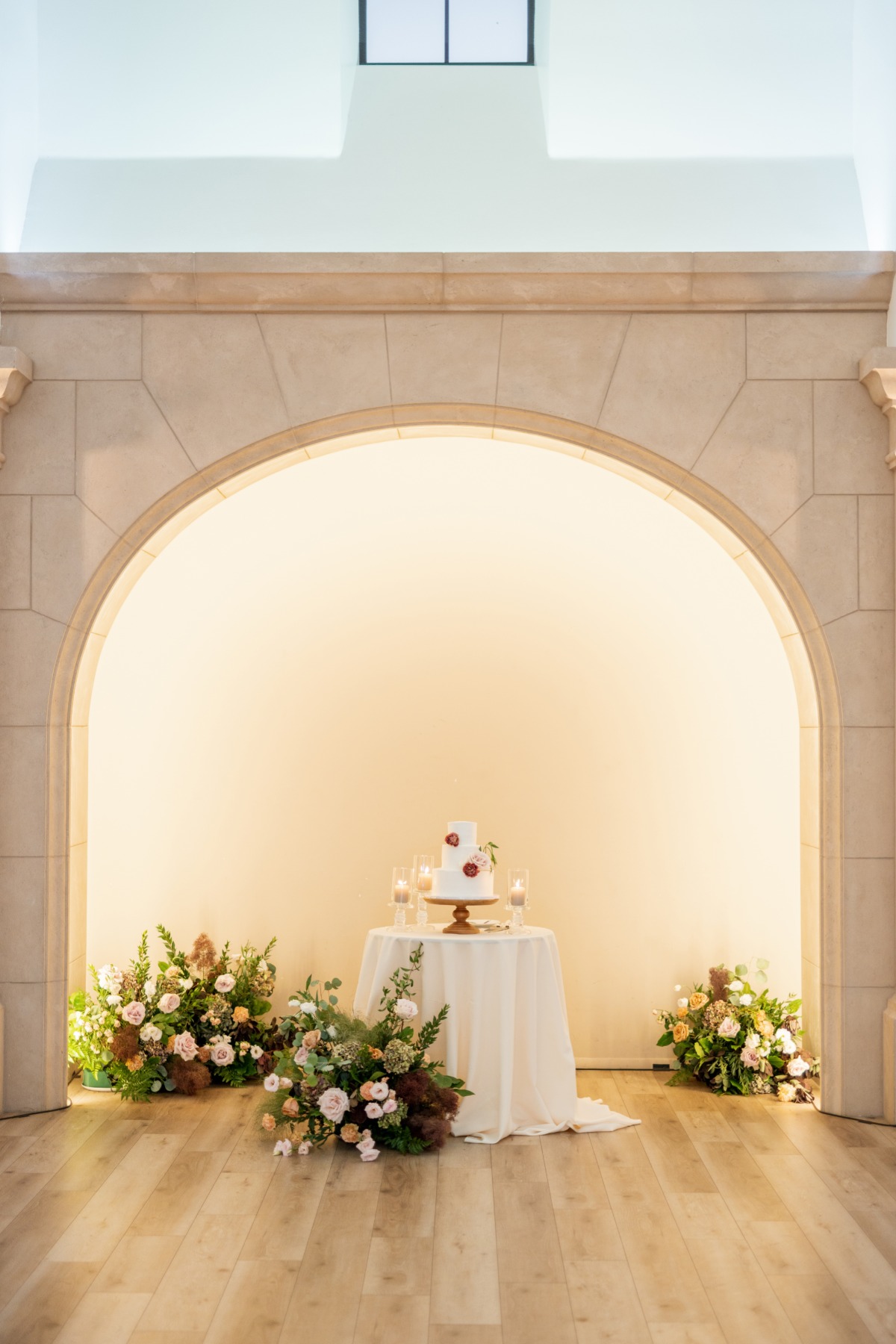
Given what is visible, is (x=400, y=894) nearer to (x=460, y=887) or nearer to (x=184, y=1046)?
(x=460, y=887)

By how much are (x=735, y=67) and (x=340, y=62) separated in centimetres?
179

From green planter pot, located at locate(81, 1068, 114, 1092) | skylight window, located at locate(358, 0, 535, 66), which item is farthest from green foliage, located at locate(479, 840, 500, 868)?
skylight window, located at locate(358, 0, 535, 66)

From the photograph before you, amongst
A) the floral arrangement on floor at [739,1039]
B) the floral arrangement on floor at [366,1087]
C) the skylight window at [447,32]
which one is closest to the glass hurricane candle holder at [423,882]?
A: the floral arrangement on floor at [366,1087]

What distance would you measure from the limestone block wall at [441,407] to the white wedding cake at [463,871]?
1417 mm

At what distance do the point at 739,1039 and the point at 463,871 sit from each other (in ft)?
4.92

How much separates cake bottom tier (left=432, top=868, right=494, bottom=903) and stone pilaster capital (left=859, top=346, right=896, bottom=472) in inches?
96.6

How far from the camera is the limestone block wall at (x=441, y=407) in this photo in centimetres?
491

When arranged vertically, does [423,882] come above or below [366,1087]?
above

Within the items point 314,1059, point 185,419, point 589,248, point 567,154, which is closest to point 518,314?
point 589,248

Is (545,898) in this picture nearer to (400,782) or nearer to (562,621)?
(400,782)

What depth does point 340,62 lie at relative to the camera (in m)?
5.32

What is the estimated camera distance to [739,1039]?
17.0 feet

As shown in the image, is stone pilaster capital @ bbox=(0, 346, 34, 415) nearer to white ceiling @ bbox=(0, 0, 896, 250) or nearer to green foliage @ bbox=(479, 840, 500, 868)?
white ceiling @ bbox=(0, 0, 896, 250)

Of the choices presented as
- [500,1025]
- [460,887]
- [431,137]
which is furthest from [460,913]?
[431,137]
